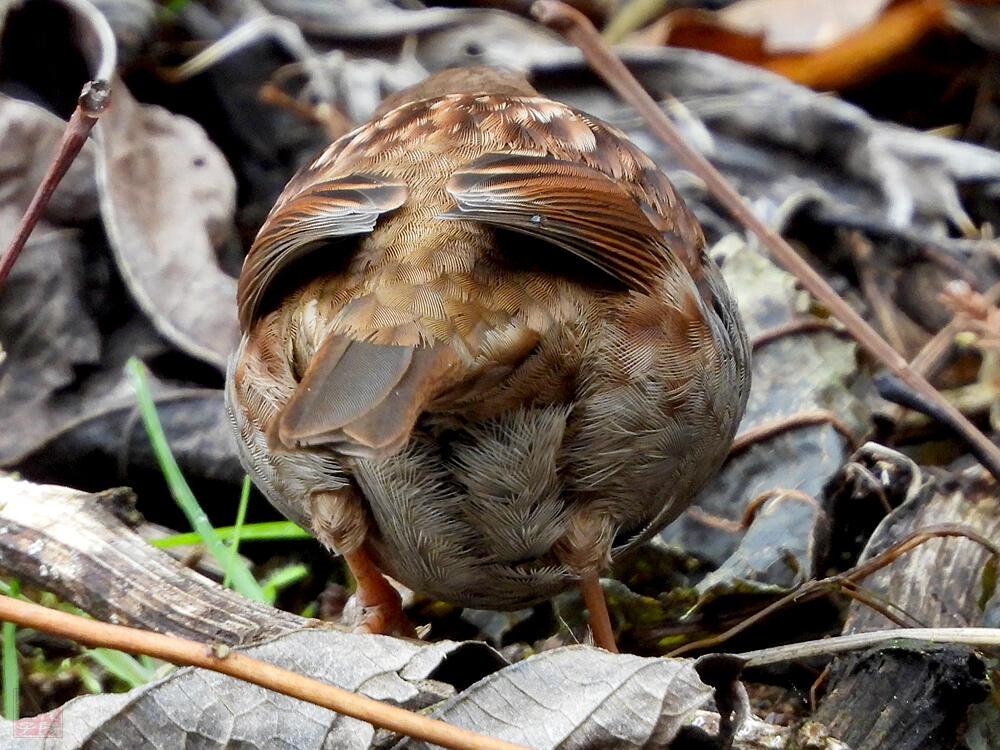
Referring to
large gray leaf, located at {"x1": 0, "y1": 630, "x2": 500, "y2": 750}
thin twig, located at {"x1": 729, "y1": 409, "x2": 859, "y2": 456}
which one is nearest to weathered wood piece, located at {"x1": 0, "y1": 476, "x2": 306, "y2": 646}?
large gray leaf, located at {"x1": 0, "y1": 630, "x2": 500, "y2": 750}

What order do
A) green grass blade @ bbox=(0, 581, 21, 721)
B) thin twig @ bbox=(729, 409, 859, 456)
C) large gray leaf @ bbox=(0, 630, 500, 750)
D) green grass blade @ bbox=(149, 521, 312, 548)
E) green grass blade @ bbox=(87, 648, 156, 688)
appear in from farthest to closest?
thin twig @ bbox=(729, 409, 859, 456)
green grass blade @ bbox=(149, 521, 312, 548)
green grass blade @ bbox=(87, 648, 156, 688)
green grass blade @ bbox=(0, 581, 21, 721)
large gray leaf @ bbox=(0, 630, 500, 750)

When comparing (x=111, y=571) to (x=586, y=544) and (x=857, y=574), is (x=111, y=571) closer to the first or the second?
(x=586, y=544)

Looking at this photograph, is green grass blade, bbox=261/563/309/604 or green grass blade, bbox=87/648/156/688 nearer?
green grass blade, bbox=87/648/156/688

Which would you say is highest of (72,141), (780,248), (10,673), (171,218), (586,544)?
(72,141)

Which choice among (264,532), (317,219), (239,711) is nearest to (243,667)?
(239,711)

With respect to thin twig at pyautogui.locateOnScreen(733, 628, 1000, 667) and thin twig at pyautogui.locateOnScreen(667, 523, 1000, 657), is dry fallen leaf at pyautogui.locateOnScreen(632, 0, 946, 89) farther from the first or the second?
thin twig at pyautogui.locateOnScreen(733, 628, 1000, 667)

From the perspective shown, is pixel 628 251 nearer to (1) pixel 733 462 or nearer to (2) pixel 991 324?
(2) pixel 991 324

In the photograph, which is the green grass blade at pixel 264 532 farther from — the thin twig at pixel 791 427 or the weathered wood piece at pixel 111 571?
the thin twig at pixel 791 427

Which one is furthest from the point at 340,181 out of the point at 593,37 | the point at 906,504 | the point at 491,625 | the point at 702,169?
the point at 906,504
